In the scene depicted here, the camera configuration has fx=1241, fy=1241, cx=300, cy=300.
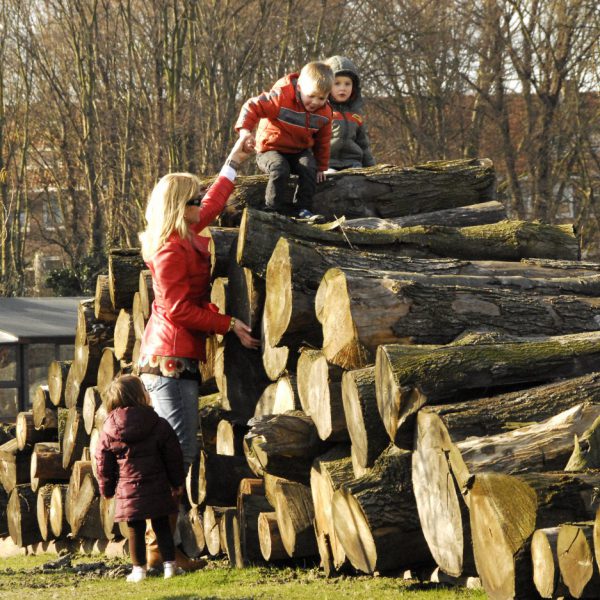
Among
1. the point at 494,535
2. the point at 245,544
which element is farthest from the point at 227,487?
the point at 494,535

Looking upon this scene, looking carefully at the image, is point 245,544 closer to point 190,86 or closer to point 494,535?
point 494,535

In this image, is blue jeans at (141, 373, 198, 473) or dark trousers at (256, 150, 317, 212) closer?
blue jeans at (141, 373, 198, 473)

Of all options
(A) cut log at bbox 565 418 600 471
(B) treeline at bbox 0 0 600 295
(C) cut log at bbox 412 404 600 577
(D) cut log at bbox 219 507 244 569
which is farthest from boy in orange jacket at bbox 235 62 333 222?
(B) treeline at bbox 0 0 600 295

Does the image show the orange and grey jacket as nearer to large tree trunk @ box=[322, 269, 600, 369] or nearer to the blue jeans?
the blue jeans

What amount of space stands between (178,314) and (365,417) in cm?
161

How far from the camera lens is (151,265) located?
7.07 meters

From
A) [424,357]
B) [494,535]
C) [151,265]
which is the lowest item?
[494,535]

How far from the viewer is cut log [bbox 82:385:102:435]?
9086 mm

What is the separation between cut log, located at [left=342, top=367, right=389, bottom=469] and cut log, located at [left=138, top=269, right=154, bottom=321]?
2.34 metres

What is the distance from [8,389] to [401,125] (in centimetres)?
1841

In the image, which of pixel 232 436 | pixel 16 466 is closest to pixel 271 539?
pixel 232 436

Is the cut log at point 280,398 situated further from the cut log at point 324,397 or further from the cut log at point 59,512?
the cut log at point 59,512

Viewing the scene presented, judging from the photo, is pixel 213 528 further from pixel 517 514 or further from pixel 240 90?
pixel 240 90

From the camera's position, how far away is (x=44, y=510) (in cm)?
1002
